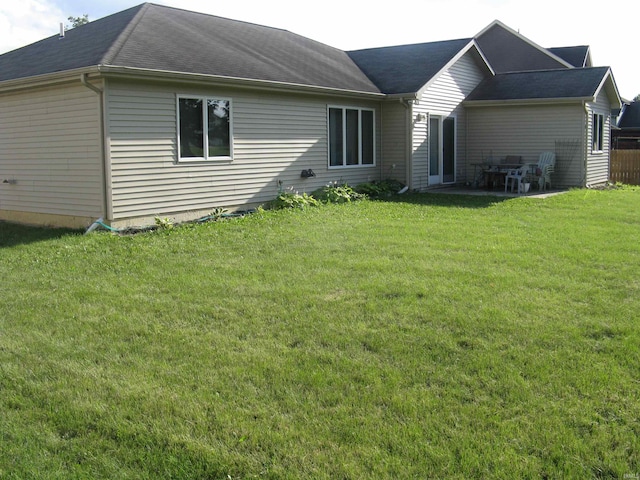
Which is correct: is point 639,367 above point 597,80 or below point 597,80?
below

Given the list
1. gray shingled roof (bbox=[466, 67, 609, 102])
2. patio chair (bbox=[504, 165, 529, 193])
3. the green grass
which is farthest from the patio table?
the green grass

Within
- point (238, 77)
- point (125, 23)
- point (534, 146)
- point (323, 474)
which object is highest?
point (125, 23)

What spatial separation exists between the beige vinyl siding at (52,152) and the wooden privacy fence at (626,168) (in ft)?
58.8

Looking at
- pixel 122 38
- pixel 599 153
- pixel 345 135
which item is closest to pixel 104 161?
pixel 122 38

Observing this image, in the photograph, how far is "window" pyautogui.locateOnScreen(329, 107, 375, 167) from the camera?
15805mm

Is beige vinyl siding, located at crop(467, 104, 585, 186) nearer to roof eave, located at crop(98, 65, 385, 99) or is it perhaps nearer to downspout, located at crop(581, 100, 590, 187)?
downspout, located at crop(581, 100, 590, 187)

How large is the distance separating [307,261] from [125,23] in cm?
762

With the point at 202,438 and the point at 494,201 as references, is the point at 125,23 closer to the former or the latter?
the point at 494,201

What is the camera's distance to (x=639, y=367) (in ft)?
15.1

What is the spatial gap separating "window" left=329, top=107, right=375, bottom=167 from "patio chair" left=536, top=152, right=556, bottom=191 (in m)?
4.61

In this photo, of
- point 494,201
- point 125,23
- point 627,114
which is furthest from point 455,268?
point 627,114

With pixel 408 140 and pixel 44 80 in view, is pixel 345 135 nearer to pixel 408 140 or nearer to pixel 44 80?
pixel 408 140

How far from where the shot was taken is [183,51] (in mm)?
12477

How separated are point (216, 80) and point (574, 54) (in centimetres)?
2311
